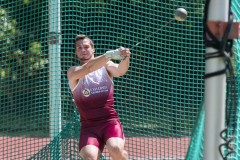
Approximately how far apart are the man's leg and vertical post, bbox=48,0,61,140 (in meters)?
2.09

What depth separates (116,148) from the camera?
6961 mm

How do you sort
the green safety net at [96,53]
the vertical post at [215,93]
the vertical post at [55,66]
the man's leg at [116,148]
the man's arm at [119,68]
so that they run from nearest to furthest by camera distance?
the vertical post at [215,93]
the man's leg at [116,148]
the man's arm at [119,68]
the vertical post at [55,66]
the green safety net at [96,53]

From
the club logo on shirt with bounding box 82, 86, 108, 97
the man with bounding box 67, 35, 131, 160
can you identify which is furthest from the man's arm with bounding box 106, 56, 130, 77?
the club logo on shirt with bounding box 82, 86, 108, 97

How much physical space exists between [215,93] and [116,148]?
348cm

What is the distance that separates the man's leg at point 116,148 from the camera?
6957 millimetres

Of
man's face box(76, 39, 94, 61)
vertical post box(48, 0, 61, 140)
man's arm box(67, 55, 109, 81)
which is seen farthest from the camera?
vertical post box(48, 0, 61, 140)

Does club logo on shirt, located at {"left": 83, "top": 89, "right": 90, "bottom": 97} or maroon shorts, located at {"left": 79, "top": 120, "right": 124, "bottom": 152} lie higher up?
club logo on shirt, located at {"left": 83, "top": 89, "right": 90, "bottom": 97}

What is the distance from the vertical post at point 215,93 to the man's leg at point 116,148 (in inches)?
133

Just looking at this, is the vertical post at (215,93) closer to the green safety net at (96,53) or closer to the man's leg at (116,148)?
the man's leg at (116,148)

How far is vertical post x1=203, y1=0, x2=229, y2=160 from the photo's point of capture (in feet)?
11.8

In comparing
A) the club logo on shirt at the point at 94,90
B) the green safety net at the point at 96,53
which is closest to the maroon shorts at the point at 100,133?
the club logo on shirt at the point at 94,90

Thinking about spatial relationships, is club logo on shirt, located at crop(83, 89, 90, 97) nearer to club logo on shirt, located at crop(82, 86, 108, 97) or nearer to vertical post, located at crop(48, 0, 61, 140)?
club logo on shirt, located at crop(82, 86, 108, 97)

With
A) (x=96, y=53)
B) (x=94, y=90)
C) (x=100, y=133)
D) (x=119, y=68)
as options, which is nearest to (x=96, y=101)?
(x=94, y=90)

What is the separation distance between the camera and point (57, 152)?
8.83 m
